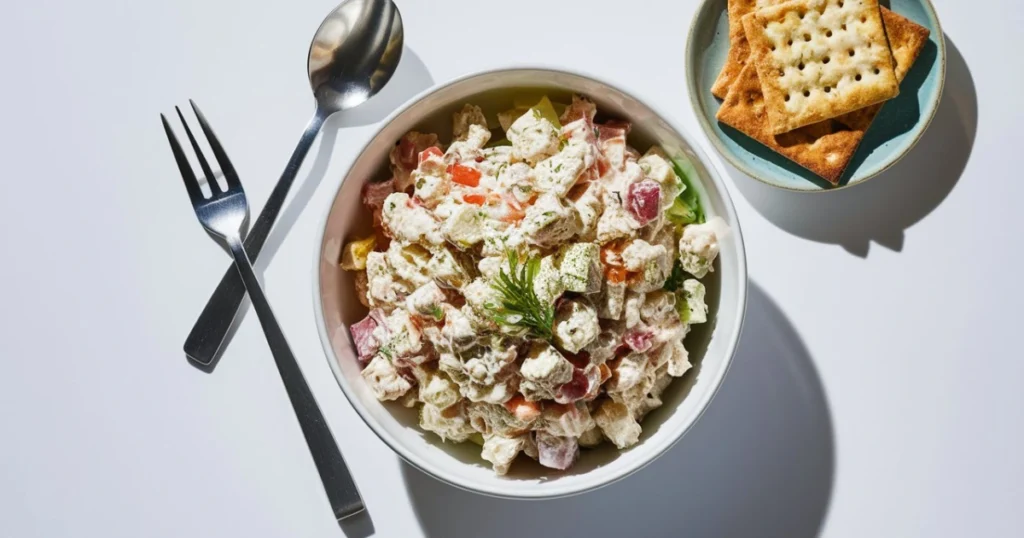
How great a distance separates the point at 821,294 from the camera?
2455mm

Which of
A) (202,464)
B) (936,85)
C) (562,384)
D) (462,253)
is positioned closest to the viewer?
(562,384)

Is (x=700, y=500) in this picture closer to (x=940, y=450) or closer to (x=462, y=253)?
(x=940, y=450)

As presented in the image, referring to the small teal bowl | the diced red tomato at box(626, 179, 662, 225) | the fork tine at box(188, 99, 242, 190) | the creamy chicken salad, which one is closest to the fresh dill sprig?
the creamy chicken salad

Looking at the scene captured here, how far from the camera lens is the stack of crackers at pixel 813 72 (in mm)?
2379

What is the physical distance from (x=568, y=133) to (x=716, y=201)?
15.8 inches

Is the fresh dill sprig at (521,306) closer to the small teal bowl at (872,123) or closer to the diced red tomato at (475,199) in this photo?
the diced red tomato at (475,199)

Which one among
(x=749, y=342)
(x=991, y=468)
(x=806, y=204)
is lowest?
(x=991, y=468)

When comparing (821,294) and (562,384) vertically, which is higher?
(562,384)

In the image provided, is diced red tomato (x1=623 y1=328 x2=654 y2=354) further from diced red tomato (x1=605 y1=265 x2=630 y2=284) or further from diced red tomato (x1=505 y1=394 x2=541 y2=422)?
diced red tomato (x1=505 y1=394 x2=541 y2=422)

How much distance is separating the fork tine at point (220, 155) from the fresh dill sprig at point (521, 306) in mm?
1107

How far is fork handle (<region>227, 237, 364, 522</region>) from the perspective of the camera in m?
2.36

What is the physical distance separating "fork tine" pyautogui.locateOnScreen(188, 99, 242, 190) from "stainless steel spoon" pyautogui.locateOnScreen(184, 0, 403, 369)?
0.13m

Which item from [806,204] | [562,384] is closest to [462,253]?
[562,384]

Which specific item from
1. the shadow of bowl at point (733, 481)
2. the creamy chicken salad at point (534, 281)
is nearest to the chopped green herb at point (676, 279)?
the creamy chicken salad at point (534, 281)
